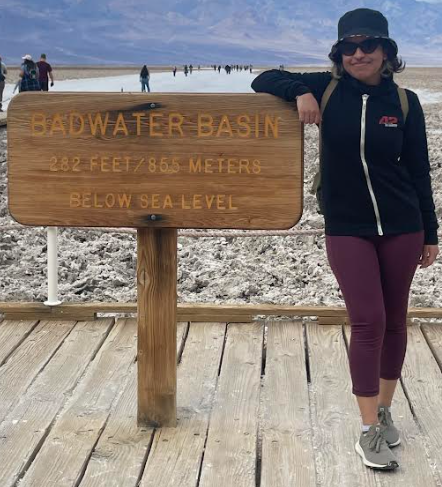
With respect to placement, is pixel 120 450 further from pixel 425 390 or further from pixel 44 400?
pixel 425 390

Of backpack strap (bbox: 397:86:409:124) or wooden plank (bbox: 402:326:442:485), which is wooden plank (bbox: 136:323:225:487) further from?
backpack strap (bbox: 397:86:409:124)

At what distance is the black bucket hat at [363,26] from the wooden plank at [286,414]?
1.59m

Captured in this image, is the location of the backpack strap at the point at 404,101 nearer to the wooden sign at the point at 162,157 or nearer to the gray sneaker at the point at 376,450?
the wooden sign at the point at 162,157

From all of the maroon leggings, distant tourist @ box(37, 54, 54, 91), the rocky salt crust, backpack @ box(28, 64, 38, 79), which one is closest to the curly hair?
the maroon leggings

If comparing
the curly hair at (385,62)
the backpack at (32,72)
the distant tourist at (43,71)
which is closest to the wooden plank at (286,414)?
the curly hair at (385,62)

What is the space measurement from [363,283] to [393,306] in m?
0.23

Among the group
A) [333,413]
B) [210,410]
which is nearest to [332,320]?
[333,413]

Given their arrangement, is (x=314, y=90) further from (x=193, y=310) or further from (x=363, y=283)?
(x=193, y=310)

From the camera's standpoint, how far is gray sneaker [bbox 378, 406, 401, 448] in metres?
3.69

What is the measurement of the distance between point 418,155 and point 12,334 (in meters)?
2.79

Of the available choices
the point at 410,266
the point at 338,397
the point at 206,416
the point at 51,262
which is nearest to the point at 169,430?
the point at 206,416

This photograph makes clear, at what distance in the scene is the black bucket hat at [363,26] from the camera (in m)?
3.32

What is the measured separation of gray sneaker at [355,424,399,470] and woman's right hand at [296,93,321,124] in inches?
48.5

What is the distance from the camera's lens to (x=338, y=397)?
4.28 metres
